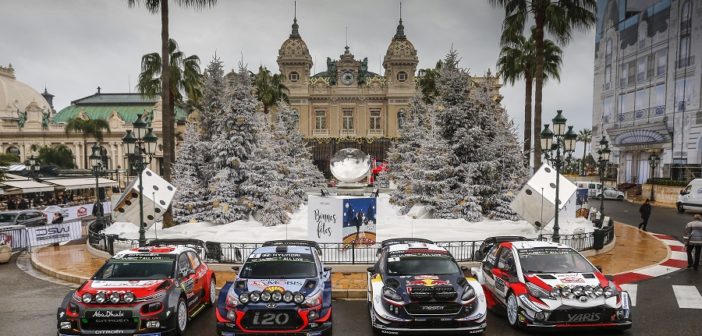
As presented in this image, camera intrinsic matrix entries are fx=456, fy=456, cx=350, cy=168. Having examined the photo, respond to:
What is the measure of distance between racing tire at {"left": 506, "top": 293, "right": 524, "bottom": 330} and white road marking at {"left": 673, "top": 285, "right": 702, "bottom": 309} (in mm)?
4595

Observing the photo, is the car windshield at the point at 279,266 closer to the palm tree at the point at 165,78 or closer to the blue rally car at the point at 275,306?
the blue rally car at the point at 275,306

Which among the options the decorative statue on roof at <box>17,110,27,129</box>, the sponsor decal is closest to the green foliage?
the decorative statue on roof at <box>17,110,27,129</box>

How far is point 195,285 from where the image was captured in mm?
10203

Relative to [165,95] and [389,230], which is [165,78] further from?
[389,230]

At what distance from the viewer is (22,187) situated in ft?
116

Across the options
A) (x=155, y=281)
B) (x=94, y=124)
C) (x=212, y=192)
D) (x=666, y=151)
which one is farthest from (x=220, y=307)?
(x=94, y=124)

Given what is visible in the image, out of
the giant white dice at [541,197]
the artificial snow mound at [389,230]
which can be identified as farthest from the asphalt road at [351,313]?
the artificial snow mound at [389,230]

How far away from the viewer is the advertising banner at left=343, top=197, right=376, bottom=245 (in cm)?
1544

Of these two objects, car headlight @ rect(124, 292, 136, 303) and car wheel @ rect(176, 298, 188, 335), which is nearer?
car headlight @ rect(124, 292, 136, 303)

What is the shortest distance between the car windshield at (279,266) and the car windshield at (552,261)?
→ 455 cm

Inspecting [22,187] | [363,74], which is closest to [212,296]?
[22,187]

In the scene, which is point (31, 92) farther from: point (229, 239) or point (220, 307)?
point (220, 307)

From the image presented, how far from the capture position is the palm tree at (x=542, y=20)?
2144 cm

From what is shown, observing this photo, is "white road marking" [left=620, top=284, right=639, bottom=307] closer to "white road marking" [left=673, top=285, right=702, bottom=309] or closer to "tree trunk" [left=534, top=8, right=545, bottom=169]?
"white road marking" [left=673, top=285, right=702, bottom=309]
